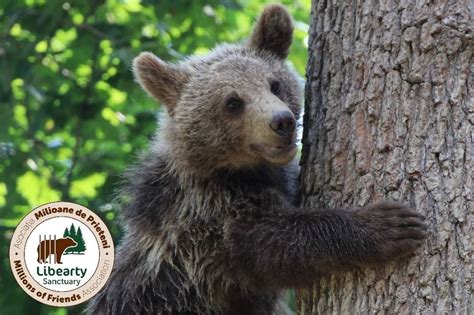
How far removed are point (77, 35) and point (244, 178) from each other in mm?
3587

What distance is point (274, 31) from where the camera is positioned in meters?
5.93

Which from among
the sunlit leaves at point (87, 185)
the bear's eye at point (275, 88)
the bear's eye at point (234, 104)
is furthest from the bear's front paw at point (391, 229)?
the sunlit leaves at point (87, 185)

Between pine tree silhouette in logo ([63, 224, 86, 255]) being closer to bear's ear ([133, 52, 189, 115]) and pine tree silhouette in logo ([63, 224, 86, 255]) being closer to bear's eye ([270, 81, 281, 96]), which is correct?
bear's ear ([133, 52, 189, 115])

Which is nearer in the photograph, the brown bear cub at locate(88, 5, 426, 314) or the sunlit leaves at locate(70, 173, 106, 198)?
the brown bear cub at locate(88, 5, 426, 314)

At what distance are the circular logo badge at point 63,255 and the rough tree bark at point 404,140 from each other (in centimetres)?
172

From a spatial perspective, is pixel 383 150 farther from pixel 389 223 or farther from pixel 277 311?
pixel 277 311

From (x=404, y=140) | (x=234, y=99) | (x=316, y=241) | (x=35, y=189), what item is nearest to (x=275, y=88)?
(x=234, y=99)

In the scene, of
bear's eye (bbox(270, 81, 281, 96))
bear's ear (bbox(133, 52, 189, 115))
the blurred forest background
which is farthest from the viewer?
the blurred forest background

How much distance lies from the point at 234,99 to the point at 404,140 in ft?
5.12

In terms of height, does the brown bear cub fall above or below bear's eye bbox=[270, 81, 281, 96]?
below

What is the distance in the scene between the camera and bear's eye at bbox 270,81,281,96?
561 cm

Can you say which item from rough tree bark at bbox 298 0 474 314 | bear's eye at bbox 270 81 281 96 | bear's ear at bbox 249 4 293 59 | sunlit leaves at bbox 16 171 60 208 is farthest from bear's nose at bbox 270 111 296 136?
sunlit leaves at bbox 16 171 60 208

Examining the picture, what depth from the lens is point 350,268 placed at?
14.6 ft

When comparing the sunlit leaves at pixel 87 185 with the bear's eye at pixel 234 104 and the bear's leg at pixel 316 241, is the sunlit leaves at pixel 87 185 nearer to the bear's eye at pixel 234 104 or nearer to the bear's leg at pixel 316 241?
the bear's eye at pixel 234 104
